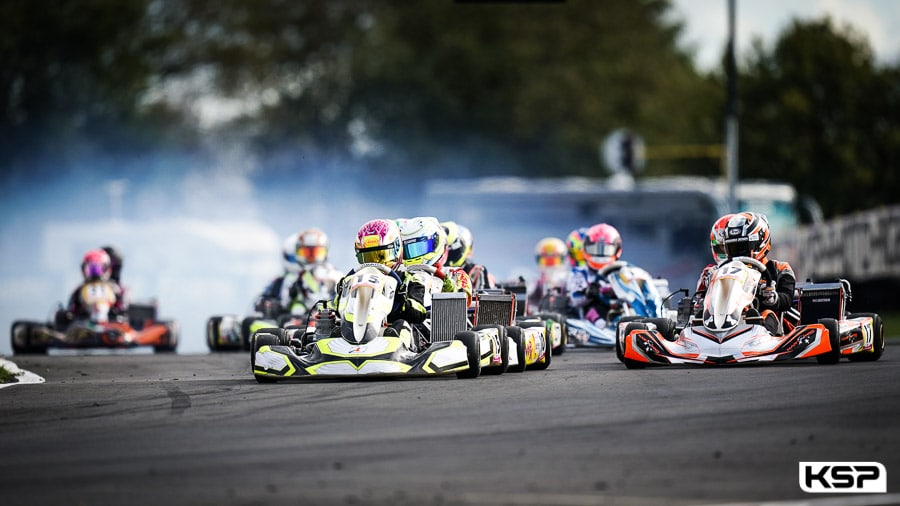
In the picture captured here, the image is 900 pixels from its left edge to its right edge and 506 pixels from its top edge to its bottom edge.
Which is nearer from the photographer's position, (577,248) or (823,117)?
(577,248)

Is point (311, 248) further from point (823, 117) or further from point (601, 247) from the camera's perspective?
point (823, 117)

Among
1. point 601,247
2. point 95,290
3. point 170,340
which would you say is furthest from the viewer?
point 170,340

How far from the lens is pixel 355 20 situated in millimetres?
67938

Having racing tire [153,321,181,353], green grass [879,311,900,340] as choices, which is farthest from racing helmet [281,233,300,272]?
green grass [879,311,900,340]

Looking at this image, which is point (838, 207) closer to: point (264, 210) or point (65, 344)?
point (264, 210)

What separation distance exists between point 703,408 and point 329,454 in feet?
9.92

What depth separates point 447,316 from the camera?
14.7 meters

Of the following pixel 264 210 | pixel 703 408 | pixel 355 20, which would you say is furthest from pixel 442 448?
pixel 355 20

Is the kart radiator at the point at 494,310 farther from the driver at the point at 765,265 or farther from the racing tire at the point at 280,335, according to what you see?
the driver at the point at 765,265

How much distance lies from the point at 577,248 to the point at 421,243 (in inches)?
244

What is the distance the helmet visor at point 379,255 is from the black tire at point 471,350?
1099 mm

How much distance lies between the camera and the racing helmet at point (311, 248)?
2231 cm

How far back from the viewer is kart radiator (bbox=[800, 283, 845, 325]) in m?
15.9

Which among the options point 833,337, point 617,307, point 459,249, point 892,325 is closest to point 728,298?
point 833,337
